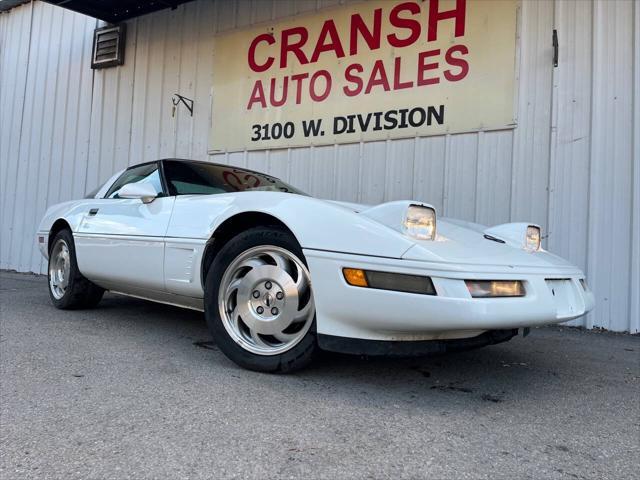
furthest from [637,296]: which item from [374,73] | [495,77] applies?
[374,73]

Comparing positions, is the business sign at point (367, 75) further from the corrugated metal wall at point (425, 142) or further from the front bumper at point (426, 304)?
the front bumper at point (426, 304)

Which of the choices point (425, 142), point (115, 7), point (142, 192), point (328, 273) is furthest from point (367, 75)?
point (115, 7)

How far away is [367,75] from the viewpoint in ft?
18.2

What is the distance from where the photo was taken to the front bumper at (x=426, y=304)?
6.53 ft

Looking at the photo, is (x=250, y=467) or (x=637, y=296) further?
(x=637, y=296)

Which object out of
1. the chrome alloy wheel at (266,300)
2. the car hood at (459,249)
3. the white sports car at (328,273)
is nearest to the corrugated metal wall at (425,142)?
the white sports car at (328,273)

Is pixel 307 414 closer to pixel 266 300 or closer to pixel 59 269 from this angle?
pixel 266 300

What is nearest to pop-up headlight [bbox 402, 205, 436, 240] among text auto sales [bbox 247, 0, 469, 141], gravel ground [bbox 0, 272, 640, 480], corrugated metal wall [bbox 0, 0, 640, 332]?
gravel ground [bbox 0, 272, 640, 480]

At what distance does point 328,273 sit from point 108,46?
7.67m

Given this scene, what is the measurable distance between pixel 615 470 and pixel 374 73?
15.6 ft

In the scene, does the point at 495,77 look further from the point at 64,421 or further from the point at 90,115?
the point at 90,115

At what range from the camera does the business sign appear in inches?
194

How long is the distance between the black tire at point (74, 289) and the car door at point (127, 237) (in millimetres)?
207

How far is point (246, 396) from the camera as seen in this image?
2.16 meters
